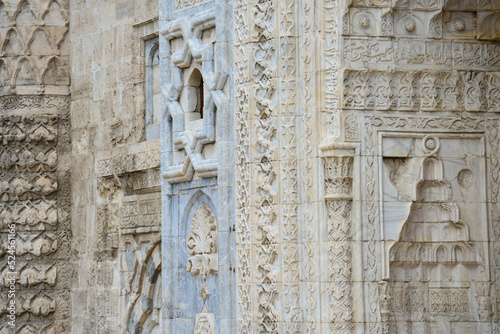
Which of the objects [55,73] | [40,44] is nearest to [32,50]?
[40,44]

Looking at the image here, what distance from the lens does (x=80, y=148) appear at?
13305 mm

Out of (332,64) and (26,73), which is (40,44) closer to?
(26,73)

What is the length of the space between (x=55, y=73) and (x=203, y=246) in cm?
385

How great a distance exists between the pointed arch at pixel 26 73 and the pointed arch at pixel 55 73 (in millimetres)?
111

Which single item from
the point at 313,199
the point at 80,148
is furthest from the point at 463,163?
the point at 80,148

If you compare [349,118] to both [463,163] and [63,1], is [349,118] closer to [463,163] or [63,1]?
[463,163]

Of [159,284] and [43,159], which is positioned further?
[43,159]

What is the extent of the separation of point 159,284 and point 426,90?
366cm

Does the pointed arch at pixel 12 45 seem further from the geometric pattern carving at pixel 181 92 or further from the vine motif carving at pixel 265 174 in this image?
the vine motif carving at pixel 265 174

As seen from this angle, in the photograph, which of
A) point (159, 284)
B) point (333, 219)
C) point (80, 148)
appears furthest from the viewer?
point (80, 148)

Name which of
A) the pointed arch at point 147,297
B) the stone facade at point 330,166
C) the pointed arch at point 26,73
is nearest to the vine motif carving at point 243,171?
the stone facade at point 330,166

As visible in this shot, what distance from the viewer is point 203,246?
10.4m

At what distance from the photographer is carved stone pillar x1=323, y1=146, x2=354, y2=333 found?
29.7 feet

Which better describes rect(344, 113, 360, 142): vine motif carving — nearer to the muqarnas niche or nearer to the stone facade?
the stone facade
